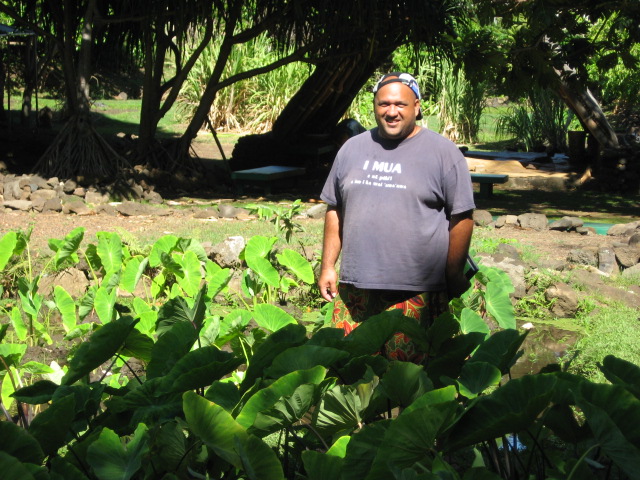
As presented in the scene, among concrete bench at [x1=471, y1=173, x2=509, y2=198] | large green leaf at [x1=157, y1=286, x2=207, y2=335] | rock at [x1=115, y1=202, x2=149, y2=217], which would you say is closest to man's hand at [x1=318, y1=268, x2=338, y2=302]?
large green leaf at [x1=157, y1=286, x2=207, y2=335]

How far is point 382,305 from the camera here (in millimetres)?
3414

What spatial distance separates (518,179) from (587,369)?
915 centimetres

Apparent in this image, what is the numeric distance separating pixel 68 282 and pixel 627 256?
165 inches

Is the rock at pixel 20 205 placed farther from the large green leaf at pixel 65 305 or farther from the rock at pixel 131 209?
the large green leaf at pixel 65 305

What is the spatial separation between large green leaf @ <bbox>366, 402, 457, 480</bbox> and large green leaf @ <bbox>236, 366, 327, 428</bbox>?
0.23 metres

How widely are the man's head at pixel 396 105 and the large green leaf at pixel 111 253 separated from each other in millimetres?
2036

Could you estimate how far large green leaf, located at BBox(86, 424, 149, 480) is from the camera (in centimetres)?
160

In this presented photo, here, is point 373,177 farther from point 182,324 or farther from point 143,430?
point 143,430

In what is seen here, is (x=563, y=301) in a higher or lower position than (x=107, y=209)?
higher

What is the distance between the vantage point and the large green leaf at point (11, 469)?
1.40m

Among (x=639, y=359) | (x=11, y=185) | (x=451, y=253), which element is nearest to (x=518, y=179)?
(x=11, y=185)

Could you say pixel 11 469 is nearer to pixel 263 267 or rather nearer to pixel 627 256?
pixel 263 267

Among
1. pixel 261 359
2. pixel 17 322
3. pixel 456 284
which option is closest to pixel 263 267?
pixel 17 322

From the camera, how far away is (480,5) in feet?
31.3
